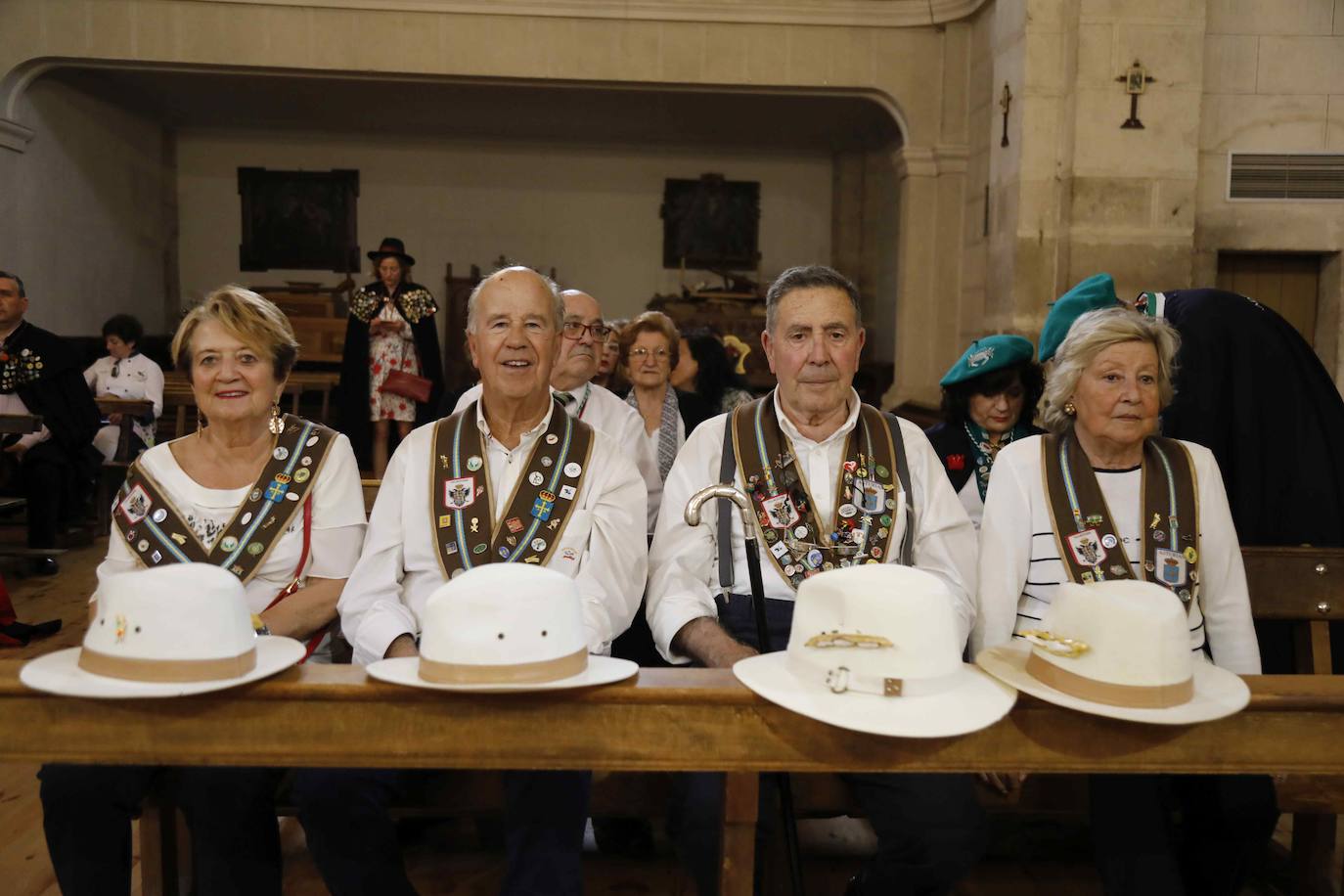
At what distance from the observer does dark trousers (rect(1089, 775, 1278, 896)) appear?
2152 mm

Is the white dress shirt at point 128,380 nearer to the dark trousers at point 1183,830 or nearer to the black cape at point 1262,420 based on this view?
the black cape at point 1262,420

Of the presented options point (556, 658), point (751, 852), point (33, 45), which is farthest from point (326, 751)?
point (33, 45)

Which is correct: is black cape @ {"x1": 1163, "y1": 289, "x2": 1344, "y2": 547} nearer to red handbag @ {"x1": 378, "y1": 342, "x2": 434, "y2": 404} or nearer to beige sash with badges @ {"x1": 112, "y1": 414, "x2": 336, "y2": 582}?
beige sash with badges @ {"x1": 112, "y1": 414, "x2": 336, "y2": 582}

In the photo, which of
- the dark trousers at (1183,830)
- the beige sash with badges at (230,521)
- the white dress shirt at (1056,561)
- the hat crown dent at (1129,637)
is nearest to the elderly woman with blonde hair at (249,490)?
the beige sash with badges at (230,521)

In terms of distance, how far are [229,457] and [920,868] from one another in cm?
167

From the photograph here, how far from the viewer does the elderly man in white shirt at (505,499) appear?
2412mm

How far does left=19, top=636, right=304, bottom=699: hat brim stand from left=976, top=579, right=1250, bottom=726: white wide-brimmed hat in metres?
1.10

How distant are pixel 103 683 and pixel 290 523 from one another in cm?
88

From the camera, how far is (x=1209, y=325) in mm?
3098

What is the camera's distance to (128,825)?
2.12 meters

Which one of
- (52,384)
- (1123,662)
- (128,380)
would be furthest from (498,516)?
(128,380)

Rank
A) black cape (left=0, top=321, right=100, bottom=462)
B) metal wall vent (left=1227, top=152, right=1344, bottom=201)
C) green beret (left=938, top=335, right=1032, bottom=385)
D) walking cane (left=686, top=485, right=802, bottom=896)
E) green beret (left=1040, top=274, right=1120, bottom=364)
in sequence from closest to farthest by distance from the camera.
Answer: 1. walking cane (left=686, top=485, right=802, bottom=896)
2. green beret (left=1040, top=274, right=1120, bottom=364)
3. green beret (left=938, top=335, right=1032, bottom=385)
4. black cape (left=0, top=321, right=100, bottom=462)
5. metal wall vent (left=1227, top=152, right=1344, bottom=201)

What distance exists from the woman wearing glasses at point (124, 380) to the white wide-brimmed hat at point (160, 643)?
252 inches

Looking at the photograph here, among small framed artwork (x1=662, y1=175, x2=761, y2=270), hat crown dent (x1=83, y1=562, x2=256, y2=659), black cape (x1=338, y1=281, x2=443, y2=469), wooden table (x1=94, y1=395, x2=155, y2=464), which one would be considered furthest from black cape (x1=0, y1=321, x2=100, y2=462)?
small framed artwork (x1=662, y1=175, x2=761, y2=270)
